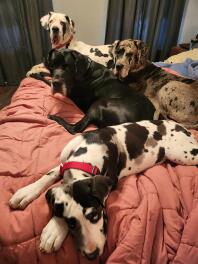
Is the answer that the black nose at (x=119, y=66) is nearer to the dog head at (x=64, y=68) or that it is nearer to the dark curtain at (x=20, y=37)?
the dog head at (x=64, y=68)

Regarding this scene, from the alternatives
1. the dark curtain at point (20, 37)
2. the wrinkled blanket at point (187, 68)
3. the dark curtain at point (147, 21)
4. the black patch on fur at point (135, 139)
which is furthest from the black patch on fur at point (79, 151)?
the dark curtain at point (147, 21)

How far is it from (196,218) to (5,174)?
1.11 m

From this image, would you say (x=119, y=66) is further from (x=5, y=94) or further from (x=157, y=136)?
(x=5, y=94)

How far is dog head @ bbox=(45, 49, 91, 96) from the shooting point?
2.29 metres

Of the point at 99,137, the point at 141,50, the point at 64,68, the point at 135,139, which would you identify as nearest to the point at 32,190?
the point at 99,137

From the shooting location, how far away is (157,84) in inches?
103

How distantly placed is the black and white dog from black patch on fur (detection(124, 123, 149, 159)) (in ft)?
1.06

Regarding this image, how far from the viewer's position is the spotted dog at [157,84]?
2.24m

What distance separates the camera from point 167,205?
134cm

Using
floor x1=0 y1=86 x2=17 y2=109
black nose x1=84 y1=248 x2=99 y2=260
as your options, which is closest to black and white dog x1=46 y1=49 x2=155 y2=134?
black nose x1=84 y1=248 x2=99 y2=260

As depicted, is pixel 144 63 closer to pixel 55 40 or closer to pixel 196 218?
pixel 55 40

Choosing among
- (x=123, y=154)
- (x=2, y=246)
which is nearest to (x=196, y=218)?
(x=123, y=154)

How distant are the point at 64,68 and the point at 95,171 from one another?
1343mm

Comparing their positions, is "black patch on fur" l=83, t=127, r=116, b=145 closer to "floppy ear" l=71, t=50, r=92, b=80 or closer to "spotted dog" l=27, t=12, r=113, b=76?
"floppy ear" l=71, t=50, r=92, b=80
